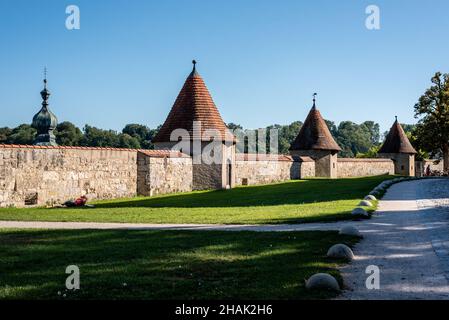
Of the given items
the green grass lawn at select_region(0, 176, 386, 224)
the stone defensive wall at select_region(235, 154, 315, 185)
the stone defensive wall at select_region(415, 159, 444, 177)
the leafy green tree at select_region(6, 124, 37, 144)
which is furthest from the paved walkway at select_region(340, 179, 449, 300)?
the leafy green tree at select_region(6, 124, 37, 144)

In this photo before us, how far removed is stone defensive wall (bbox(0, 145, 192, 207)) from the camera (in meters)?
16.1

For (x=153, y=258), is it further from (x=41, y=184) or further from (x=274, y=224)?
(x=41, y=184)

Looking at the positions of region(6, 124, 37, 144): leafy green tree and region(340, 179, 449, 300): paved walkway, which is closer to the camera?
region(340, 179, 449, 300): paved walkway

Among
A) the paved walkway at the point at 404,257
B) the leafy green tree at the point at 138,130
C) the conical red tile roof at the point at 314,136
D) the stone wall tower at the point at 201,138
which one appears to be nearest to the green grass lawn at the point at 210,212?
the paved walkway at the point at 404,257

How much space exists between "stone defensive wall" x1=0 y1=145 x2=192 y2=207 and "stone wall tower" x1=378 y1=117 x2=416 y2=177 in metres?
35.1

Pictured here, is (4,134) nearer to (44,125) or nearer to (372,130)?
(44,125)

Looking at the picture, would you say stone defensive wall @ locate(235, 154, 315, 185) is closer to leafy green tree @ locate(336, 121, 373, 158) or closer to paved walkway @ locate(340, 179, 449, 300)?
paved walkway @ locate(340, 179, 449, 300)

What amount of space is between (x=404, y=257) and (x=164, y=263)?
12.0 ft

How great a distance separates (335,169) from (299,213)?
95.7 feet

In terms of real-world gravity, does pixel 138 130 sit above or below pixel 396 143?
above

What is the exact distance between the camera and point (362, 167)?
1848 inches

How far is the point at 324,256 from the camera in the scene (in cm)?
764

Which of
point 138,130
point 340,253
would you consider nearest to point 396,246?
point 340,253
